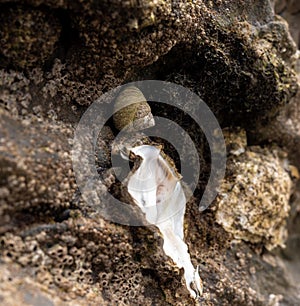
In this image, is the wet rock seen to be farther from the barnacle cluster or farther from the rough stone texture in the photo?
the rough stone texture

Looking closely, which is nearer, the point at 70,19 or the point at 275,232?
the point at 70,19

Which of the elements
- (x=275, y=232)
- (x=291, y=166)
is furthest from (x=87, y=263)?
(x=291, y=166)

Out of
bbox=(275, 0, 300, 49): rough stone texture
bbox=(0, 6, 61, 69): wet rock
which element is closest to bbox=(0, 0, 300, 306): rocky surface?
bbox=(0, 6, 61, 69): wet rock

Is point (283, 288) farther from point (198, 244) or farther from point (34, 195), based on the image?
point (34, 195)

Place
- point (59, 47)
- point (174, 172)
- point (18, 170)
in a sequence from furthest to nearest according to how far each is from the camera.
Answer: point (174, 172)
point (59, 47)
point (18, 170)

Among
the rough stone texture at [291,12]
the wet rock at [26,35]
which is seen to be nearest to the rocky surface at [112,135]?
the wet rock at [26,35]

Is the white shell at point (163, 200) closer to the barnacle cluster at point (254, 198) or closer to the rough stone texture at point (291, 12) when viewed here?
the barnacle cluster at point (254, 198)
